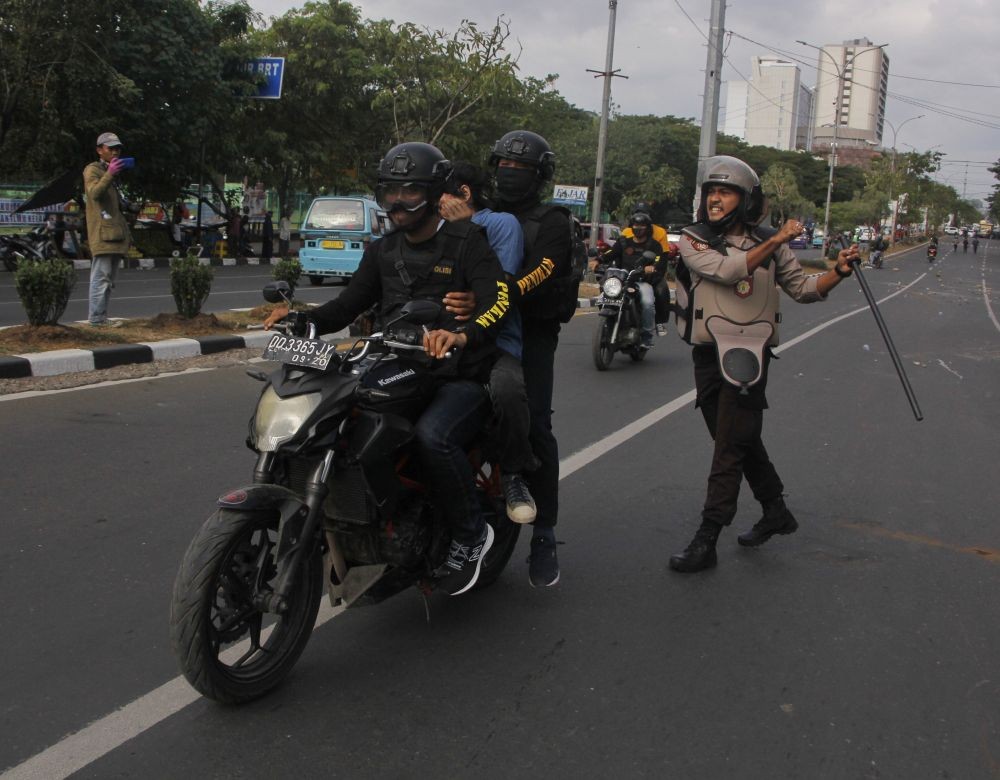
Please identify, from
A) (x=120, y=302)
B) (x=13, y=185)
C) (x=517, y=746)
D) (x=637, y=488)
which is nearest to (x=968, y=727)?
(x=517, y=746)

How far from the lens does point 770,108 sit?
14000 centimetres

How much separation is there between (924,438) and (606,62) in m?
21.1

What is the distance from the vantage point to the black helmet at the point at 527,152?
12.9ft

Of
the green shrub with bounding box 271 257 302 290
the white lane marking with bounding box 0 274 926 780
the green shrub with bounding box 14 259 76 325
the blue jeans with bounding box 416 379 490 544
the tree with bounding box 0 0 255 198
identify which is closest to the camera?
the white lane marking with bounding box 0 274 926 780

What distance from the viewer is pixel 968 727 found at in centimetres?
310

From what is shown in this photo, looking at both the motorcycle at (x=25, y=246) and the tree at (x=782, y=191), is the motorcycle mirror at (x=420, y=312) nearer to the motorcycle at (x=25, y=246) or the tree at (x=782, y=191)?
the motorcycle at (x=25, y=246)

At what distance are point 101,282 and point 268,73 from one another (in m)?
16.8

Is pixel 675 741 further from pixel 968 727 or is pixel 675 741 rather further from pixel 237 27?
pixel 237 27

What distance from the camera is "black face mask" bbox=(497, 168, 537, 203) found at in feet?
13.0

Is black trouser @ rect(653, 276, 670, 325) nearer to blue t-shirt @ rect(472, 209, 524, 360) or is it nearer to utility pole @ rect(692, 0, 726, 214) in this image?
blue t-shirt @ rect(472, 209, 524, 360)

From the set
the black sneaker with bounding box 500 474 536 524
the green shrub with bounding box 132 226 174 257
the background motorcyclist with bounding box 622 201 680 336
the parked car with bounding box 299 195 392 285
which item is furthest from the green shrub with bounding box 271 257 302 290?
the green shrub with bounding box 132 226 174 257

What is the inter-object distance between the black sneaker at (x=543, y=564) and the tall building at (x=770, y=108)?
10930cm

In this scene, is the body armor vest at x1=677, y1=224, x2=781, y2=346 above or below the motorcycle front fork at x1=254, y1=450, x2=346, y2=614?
above

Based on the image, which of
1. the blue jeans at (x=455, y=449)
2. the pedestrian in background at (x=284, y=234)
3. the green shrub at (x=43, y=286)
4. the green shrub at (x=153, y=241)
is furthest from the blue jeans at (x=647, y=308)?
the pedestrian in background at (x=284, y=234)
